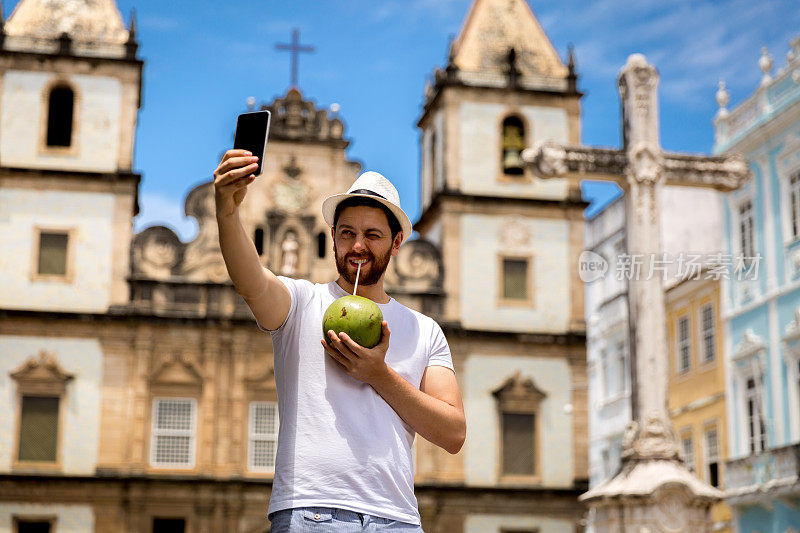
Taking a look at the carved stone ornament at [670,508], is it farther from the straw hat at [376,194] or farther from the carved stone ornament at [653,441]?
the straw hat at [376,194]

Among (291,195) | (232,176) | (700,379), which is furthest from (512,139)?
(232,176)

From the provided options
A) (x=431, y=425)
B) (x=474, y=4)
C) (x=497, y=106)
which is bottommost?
(x=431, y=425)

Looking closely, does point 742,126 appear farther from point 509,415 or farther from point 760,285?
point 509,415

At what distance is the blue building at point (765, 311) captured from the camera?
80.0ft

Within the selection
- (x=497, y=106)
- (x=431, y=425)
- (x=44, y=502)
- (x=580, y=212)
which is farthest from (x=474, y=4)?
(x=431, y=425)

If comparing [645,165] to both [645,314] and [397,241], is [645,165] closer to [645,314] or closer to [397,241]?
[645,314]

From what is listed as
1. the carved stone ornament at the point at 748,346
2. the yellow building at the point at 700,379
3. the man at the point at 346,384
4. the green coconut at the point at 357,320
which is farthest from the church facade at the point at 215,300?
the green coconut at the point at 357,320

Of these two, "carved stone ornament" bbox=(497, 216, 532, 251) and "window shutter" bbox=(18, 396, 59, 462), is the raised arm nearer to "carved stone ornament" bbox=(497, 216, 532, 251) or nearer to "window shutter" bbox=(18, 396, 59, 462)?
"window shutter" bbox=(18, 396, 59, 462)

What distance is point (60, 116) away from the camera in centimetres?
2853

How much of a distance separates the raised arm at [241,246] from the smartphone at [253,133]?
0.07 meters

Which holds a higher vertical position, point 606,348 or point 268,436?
point 606,348

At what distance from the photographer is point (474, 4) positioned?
32.0m

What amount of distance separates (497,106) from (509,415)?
7662 millimetres

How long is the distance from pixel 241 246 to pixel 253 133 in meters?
0.35
